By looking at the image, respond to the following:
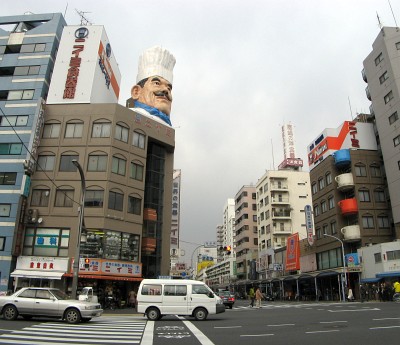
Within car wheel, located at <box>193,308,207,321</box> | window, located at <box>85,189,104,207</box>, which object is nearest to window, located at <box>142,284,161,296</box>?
car wheel, located at <box>193,308,207,321</box>

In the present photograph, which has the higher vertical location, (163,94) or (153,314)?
(163,94)

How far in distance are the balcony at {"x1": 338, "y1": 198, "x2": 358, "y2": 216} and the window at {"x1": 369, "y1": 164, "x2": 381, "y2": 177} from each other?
456cm

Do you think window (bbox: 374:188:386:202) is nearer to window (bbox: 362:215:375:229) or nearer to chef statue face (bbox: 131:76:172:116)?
window (bbox: 362:215:375:229)

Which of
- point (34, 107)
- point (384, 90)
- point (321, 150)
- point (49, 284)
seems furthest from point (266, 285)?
point (34, 107)

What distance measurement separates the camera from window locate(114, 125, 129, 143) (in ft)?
121

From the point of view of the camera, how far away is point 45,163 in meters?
35.8

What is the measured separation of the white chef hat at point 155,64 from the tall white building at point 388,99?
2691 cm

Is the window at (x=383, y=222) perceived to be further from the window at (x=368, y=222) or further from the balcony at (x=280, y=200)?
the balcony at (x=280, y=200)

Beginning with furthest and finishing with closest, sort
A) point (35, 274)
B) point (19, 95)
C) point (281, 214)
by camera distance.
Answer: point (281, 214) < point (19, 95) < point (35, 274)

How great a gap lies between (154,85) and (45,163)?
775 inches

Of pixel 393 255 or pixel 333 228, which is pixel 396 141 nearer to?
pixel 333 228

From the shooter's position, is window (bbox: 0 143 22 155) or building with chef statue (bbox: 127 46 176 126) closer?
window (bbox: 0 143 22 155)

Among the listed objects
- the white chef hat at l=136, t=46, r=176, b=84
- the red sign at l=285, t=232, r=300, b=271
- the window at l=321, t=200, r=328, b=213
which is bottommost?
the red sign at l=285, t=232, r=300, b=271

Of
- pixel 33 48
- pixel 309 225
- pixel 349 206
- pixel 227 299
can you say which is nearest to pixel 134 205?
pixel 227 299
